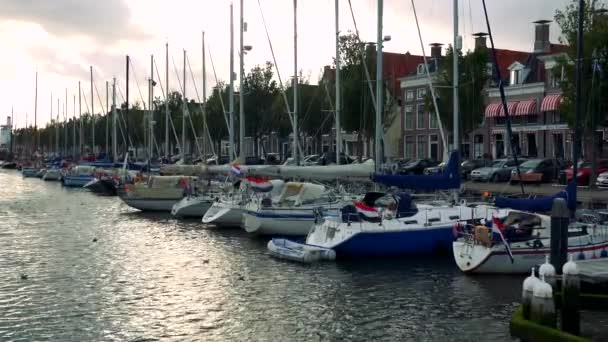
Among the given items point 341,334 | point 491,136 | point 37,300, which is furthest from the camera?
point 491,136

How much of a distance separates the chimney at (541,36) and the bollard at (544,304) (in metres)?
61.6

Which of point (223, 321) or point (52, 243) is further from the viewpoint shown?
point (52, 243)

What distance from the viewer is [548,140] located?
66625mm

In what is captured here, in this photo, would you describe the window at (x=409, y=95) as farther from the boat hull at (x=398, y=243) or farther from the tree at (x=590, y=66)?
the boat hull at (x=398, y=243)

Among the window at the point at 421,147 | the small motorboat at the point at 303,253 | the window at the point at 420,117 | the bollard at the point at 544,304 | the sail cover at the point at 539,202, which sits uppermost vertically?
the window at the point at 420,117

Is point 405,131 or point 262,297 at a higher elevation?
point 405,131

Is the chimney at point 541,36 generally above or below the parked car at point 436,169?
above

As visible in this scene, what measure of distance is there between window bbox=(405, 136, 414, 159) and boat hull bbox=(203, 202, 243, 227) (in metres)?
46.5

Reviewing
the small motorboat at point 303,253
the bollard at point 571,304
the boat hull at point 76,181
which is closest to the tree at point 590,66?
the small motorboat at point 303,253

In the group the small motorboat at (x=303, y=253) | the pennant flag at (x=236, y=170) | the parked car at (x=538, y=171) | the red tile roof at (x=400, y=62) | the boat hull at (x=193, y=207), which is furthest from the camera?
the red tile roof at (x=400, y=62)

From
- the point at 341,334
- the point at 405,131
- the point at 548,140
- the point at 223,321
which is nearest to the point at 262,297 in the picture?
the point at 223,321

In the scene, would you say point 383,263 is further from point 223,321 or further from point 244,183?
point 244,183

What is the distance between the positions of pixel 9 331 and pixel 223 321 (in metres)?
4.97

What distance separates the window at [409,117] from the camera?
82.9m
